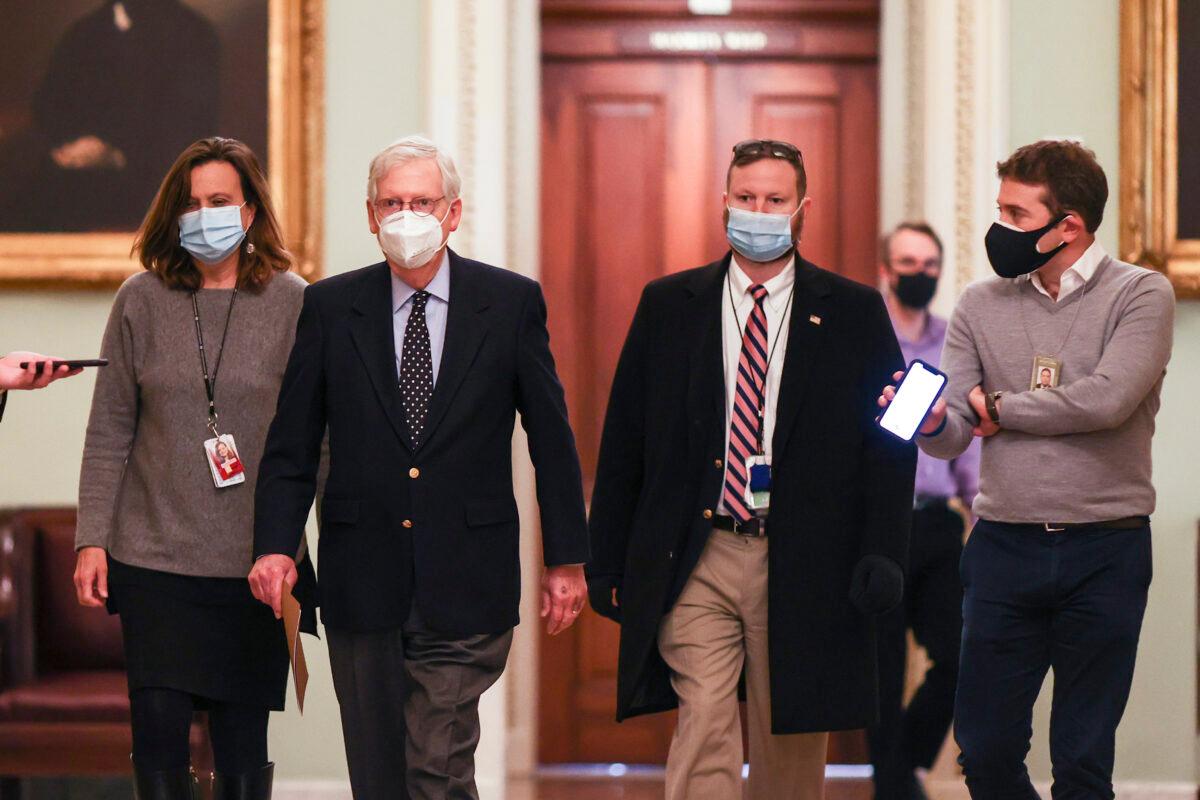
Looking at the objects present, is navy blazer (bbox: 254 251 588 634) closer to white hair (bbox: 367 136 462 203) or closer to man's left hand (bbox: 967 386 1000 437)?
white hair (bbox: 367 136 462 203)

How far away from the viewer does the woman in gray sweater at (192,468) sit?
363 centimetres

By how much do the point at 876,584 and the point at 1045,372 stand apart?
726 mm

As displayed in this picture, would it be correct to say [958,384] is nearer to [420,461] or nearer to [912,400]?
[912,400]

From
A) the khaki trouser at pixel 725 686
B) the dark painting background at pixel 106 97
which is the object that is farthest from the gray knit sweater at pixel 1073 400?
the dark painting background at pixel 106 97

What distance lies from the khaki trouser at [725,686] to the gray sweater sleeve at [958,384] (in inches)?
21.5

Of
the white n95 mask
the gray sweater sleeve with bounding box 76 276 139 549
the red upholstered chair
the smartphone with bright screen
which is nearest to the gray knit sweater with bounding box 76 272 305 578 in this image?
the gray sweater sleeve with bounding box 76 276 139 549

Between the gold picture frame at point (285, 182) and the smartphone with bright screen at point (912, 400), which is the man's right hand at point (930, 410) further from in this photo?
the gold picture frame at point (285, 182)

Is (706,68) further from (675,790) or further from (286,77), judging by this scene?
(675,790)

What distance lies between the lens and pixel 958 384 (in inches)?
149

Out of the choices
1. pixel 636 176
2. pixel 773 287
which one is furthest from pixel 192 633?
pixel 636 176

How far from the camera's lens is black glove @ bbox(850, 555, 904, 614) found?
3.36 m

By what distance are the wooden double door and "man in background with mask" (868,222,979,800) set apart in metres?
1.34

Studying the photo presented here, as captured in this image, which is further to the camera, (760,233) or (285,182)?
(285,182)

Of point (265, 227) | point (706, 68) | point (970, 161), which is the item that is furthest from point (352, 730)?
point (706, 68)
